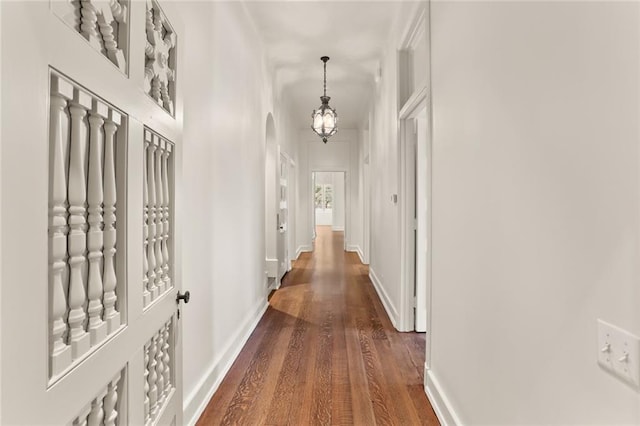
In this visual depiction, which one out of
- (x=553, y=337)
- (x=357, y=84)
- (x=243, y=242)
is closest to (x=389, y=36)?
(x=357, y=84)

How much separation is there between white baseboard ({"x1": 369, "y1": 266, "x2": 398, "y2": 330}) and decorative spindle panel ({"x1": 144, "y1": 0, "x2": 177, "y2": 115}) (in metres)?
3.03

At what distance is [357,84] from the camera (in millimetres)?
5711

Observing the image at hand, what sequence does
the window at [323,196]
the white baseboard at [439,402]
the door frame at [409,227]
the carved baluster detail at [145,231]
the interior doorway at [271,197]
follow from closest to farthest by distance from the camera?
the carved baluster detail at [145,231]
the white baseboard at [439,402]
the door frame at [409,227]
the interior doorway at [271,197]
the window at [323,196]

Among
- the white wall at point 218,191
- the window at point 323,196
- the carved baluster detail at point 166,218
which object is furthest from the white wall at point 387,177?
the window at point 323,196

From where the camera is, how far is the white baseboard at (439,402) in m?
1.95

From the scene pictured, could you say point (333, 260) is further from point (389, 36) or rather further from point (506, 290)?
point (506, 290)

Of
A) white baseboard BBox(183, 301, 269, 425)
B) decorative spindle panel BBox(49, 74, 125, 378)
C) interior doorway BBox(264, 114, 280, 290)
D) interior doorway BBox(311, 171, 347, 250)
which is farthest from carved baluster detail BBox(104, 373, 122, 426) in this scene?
interior doorway BBox(311, 171, 347, 250)

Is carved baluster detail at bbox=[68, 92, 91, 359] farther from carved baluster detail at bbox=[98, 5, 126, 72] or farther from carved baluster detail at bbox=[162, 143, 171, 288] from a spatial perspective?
carved baluster detail at bbox=[162, 143, 171, 288]

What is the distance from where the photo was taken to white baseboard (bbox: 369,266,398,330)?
3791mm

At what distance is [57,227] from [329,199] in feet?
Result: 54.9

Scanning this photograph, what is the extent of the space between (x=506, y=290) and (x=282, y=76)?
470cm

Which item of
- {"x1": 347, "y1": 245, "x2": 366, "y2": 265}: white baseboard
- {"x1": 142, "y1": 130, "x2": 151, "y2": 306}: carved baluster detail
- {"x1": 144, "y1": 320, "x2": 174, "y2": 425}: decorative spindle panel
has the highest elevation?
{"x1": 142, "y1": 130, "x2": 151, "y2": 306}: carved baluster detail

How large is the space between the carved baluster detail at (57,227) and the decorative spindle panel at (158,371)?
482mm

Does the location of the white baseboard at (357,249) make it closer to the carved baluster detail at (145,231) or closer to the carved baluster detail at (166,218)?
the carved baluster detail at (166,218)
